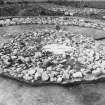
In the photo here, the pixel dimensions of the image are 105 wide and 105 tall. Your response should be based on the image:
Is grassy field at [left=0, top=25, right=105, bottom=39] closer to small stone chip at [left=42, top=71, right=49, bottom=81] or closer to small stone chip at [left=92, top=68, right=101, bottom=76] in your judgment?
small stone chip at [left=92, top=68, right=101, bottom=76]

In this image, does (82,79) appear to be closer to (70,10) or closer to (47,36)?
(47,36)

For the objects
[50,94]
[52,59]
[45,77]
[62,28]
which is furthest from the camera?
[62,28]

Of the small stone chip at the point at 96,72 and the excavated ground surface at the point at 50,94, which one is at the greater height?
the small stone chip at the point at 96,72

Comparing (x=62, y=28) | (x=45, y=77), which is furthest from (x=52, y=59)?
(x=62, y=28)

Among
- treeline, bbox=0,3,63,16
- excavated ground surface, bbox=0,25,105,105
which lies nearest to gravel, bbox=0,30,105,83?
excavated ground surface, bbox=0,25,105,105

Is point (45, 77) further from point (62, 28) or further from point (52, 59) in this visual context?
point (62, 28)

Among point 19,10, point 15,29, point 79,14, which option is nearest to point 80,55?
point 15,29

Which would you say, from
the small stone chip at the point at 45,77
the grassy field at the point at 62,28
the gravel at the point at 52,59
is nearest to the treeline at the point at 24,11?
the grassy field at the point at 62,28

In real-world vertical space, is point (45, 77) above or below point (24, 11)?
Answer: below

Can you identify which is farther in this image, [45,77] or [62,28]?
[62,28]

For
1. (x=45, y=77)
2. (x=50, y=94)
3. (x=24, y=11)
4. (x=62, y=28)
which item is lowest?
(x=50, y=94)

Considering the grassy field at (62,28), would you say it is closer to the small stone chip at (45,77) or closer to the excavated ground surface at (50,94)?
the excavated ground surface at (50,94)
